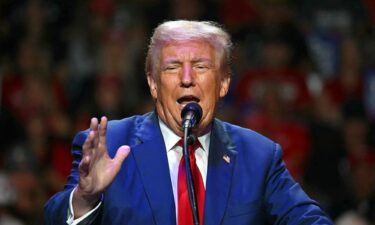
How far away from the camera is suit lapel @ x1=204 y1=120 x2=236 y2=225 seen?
3.09m

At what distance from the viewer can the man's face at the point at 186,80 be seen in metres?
3.17

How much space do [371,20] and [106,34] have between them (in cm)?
218

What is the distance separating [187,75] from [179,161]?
11.6 inches

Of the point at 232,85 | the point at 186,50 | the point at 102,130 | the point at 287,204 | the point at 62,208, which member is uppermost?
the point at 186,50

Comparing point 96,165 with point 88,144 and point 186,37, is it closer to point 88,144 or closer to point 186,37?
point 88,144

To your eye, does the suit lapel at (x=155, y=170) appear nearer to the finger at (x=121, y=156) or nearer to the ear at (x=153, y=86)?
the ear at (x=153, y=86)

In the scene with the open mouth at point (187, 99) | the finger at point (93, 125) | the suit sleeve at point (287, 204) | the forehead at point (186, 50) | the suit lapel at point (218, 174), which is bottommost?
the suit sleeve at point (287, 204)

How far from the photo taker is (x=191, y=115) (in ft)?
9.64

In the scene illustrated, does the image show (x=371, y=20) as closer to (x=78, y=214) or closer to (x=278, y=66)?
(x=278, y=66)

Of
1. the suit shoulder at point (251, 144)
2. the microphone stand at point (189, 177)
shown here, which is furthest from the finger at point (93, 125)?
the suit shoulder at point (251, 144)

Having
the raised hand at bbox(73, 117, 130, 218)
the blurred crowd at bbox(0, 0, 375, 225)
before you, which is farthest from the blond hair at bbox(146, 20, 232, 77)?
the blurred crowd at bbox(0, 0, 375, 225)

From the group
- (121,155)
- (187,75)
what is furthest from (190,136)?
(187,75)

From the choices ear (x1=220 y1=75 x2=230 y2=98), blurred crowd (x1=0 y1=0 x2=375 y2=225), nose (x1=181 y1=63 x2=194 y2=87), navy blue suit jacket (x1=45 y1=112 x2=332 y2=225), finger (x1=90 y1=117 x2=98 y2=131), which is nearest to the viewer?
finger (x1=90 y1=117 x2=98 y2=131)

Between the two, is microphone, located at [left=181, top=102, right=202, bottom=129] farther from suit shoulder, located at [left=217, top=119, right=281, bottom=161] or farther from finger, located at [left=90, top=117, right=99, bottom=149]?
suit shoulder, located at [left=217, top=119, right=281, bottom=161]
